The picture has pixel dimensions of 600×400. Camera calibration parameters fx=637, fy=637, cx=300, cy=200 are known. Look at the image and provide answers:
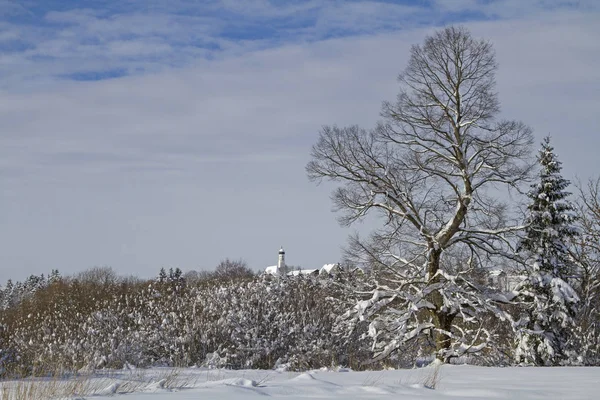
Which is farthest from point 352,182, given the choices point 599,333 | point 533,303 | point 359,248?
point 599,333

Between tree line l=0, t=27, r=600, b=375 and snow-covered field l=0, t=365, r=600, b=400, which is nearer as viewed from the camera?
snow-covered field l=0, t=365, r=600, b=400

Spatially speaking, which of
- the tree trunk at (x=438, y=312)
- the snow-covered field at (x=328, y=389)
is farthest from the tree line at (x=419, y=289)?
the snow-covered field at (x=328, y=389)

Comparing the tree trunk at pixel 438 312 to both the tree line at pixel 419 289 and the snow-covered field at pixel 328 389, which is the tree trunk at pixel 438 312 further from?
the snow-covered field at pixel 328 389

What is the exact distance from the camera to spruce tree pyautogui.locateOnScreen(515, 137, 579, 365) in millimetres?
18091

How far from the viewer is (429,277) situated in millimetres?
16969

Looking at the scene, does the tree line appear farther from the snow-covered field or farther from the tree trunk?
the snow-covered field

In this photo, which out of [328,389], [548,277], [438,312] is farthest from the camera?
[548,277]

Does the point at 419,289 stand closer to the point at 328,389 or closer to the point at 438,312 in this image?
the point at 438,312

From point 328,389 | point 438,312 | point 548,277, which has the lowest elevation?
point 328,389

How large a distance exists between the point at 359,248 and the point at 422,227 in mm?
1826

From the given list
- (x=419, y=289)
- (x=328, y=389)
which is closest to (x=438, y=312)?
(x=419, y=289)

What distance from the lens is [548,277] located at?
18.3 meters

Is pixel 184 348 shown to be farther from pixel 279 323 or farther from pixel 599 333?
pixel 599 333

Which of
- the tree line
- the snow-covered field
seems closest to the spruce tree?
the tree line
